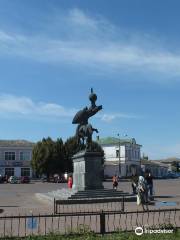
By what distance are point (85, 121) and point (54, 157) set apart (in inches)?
1879

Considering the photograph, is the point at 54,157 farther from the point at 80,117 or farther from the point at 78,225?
the point at 78,225

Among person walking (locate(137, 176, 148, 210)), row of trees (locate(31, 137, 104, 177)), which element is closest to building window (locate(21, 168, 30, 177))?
row of trees (locate(31, 137, 104, 177))

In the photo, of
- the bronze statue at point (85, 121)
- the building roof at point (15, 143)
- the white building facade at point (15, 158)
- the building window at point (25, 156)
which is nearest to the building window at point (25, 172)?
the white building facade at point (15, 158)

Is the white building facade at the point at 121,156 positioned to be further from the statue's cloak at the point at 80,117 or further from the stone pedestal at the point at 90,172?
the stone pedestal at the point at 90,172

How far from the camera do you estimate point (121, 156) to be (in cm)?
11412

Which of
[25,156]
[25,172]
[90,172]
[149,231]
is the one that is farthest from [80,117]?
[25,156]

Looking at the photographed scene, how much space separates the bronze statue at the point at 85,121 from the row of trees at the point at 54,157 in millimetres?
46803

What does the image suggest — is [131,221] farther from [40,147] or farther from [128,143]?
[128,143]

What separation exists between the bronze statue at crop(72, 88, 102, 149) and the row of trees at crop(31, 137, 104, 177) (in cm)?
4680

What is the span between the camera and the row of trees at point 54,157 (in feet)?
249

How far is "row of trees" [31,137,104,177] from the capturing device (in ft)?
249

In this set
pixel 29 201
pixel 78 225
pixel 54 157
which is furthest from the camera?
pixel 54 157

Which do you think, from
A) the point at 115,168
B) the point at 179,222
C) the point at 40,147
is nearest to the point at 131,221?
the point at 179,222

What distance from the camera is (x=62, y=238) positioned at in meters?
10.6
